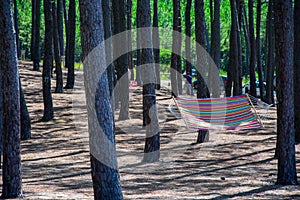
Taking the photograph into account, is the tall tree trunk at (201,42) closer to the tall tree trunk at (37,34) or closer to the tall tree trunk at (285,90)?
the tall tree trunk at (285,90)

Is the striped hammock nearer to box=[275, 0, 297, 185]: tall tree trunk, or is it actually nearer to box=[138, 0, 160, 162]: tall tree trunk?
box=[138, 0, 160, 162]: tall tree trunk

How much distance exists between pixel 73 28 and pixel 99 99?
704 inches

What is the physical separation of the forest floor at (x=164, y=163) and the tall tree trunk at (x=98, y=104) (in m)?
1.78

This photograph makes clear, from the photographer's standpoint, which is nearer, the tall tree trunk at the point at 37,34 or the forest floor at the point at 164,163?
the forest floor at the point at 164,163

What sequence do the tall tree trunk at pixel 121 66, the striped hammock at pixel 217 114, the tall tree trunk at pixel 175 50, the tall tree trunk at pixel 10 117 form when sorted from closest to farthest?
the tall tree trunk at pixel 10 117 < the striped hammock at pixel 217 114 < the tall tree trunk at pixel 121 66 < the tall tree trunk at pixel 175 50

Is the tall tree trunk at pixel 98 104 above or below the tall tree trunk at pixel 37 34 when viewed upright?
below

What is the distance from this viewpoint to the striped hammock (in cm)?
1542

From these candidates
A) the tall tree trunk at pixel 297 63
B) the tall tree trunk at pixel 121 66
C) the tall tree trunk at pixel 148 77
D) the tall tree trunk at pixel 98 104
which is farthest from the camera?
the tall tree trunk at pixel 121 66

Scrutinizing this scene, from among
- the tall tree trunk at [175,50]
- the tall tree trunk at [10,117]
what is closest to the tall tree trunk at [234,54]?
the tall tree trunk at [175,50]

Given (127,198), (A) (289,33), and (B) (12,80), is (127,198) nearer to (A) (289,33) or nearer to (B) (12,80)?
(B) (12,80)

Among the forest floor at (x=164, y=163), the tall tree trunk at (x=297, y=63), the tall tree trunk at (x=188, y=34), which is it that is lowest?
the forest floor at (x=164, y=163)

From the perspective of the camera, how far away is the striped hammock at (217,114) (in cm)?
1542

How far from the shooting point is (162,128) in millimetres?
19297

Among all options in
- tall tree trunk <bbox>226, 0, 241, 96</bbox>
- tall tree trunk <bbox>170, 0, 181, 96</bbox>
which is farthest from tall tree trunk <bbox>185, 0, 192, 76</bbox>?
tall tree trunk <bbox>226, 0, 241, 96</bbox>
